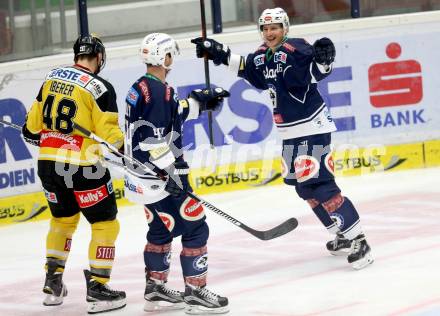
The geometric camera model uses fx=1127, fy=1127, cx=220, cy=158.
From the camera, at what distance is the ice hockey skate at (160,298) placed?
5.82 meters

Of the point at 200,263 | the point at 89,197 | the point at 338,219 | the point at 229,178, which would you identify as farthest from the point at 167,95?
the point at 229,178

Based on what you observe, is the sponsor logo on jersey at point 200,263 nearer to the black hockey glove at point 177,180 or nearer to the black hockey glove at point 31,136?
the black hockey glove at point 177,180

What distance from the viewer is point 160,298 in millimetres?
5824

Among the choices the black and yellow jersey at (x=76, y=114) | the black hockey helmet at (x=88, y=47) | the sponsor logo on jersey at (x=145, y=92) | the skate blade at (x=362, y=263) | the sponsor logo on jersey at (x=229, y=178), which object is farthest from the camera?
the sponsor logo on jersey at (x=229, y=178)

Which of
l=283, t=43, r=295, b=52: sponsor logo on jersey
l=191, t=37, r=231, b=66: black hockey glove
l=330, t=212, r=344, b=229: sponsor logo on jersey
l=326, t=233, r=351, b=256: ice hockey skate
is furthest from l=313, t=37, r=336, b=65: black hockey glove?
l=326, t=233, r=351, b=256: ice hockey skate

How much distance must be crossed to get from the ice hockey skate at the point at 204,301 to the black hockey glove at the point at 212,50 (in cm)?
156

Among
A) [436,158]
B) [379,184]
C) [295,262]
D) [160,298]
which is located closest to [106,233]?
[160,298]

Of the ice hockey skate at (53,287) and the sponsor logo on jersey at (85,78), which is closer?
the sponsor logo on jersey at (85,78)

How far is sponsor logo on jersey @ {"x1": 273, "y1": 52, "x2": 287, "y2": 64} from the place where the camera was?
20.9 ft

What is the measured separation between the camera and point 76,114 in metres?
5.77

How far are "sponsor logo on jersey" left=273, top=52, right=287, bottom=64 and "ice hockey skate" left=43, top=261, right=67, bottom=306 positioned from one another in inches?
66.7

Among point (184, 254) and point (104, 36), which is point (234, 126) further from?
point (184, 254)

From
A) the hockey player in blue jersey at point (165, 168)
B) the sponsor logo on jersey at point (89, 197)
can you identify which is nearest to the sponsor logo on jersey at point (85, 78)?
the hockey player in blue jersey at point (165, 168)

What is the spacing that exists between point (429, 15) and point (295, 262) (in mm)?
3335
